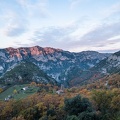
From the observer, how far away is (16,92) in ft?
552

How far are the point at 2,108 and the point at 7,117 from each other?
5936mm

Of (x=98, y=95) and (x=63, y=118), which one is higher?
(x=98, y=95)

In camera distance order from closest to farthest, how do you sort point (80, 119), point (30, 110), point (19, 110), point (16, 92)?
point (80, 119)
point (30, 110)
point (19, 110)
point (16, 92)

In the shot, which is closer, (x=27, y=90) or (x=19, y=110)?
(x=19, y=110)

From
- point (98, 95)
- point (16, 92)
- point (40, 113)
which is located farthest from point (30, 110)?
point (16, 92)

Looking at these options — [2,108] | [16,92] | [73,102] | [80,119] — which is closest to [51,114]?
[73,102]

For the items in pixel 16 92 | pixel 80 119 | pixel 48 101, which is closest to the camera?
pixel 80 119

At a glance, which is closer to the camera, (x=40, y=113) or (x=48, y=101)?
(x=40, y=113)

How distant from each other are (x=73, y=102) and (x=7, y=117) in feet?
89.2

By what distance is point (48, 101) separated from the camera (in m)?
88.6

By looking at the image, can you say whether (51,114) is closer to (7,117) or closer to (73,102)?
(73,102)

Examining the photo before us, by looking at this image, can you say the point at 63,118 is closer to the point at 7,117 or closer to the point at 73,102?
the point at 73,102

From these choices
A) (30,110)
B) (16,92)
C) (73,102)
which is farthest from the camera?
(16,92)

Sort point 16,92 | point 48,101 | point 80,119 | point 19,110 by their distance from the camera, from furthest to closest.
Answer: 1. point 16,92
2. point 48,101
3. point 19,110
4. point 80,119
